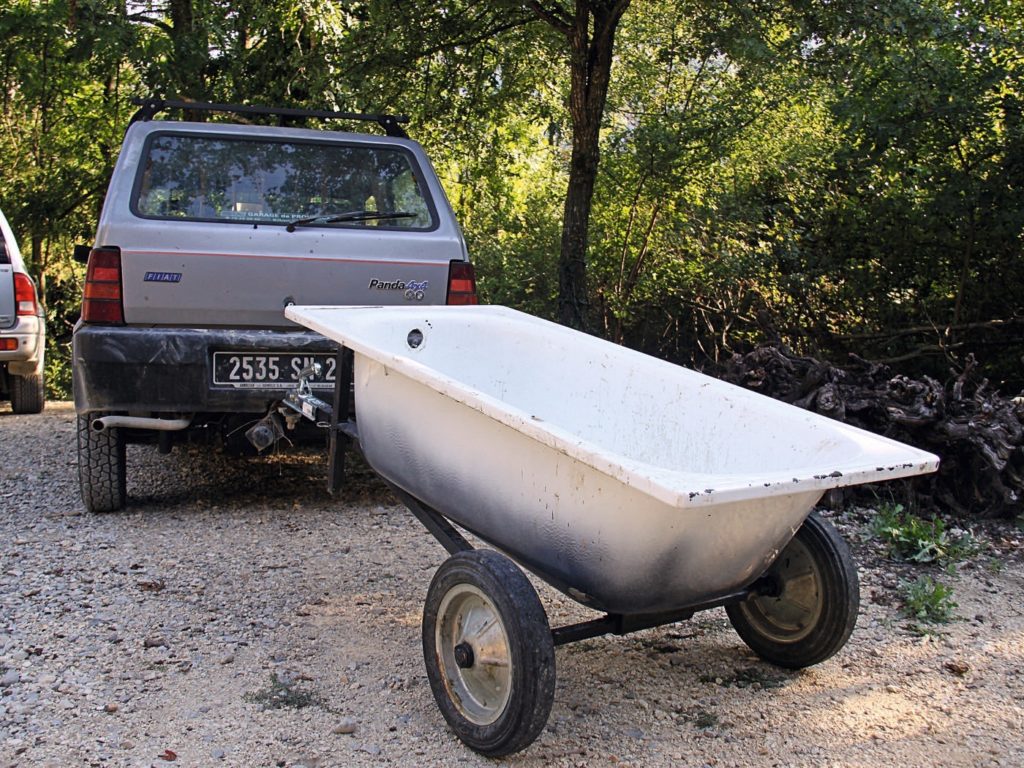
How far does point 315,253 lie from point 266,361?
578 mm

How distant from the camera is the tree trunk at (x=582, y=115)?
7.59m

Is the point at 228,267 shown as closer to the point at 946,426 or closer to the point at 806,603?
the point at 806,603

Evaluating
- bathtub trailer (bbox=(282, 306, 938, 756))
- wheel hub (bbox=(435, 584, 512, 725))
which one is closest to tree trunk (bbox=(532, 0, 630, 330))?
bathtub trailer (bbox=(282, 306, 938, 756))

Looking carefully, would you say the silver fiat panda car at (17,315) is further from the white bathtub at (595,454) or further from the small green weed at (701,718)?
the small green weed at (701,718)

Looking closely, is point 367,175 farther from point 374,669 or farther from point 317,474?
point 374,669

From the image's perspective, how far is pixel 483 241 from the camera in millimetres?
11430

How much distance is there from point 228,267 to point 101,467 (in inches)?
47.6

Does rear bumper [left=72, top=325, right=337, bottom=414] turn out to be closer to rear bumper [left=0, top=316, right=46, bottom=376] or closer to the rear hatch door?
the rear hatch door

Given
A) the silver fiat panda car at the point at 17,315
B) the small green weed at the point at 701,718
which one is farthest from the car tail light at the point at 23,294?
the small green weed at the point at 701,718

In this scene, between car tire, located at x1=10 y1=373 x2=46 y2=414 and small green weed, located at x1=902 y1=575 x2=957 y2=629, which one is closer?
small green weed, located at x1=902 y1=575 x2=957 y2=629

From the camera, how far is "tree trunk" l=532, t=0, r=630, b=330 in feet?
24.9

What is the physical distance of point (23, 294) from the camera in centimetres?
820

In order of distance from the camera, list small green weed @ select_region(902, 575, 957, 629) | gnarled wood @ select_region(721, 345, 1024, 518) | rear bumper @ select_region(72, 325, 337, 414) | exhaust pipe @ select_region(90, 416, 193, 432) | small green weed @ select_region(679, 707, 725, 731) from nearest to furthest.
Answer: small green weed @ select_region(679, 707, 725, 731) < small green weed @ select_region(902, 575, 957, 629) < rear bumper @ select_region(72, 325, 337, 414) < exhaust pipe @ select_region(90, 416, 193, 432) < gnarled wood @ select_region(721, 345, 1024, 518)

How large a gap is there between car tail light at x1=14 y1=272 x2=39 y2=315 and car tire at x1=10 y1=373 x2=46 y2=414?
91cm
